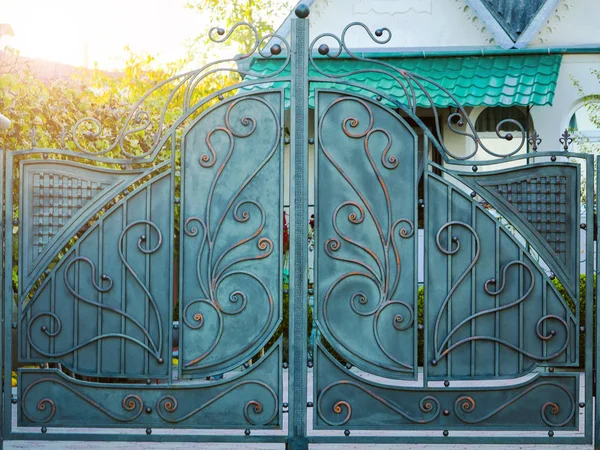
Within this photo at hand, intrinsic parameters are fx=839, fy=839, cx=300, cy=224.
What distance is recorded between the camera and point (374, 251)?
516 cm

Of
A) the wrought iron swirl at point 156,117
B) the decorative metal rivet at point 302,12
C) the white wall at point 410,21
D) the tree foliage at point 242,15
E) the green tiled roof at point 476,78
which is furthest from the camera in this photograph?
the tree foliage at point 242,15

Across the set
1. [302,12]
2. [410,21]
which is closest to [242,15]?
[410,21]

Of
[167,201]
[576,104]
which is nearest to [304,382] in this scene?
[167,201]

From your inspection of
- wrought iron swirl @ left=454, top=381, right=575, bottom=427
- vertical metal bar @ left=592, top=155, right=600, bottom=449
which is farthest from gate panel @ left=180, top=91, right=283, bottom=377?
vertical metal bar @ left=592, top=155, right=600, bottom=449

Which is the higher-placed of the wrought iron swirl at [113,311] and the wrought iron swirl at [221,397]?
the wrought iron swirl at [113,311]

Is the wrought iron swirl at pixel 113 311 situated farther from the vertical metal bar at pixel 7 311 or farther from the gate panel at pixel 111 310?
the vertical metal bar at pixel 7 311

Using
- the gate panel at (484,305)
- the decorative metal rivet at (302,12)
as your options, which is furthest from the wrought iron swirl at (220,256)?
the gate panel at (484,305)

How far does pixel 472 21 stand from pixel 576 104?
182 centimetres

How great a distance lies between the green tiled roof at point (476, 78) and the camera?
9.91 m

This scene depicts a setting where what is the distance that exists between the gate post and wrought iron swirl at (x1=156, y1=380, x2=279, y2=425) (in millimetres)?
130

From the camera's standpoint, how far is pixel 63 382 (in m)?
5.14

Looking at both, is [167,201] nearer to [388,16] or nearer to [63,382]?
[63,382]

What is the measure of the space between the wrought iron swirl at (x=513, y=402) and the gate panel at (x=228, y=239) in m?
1.26

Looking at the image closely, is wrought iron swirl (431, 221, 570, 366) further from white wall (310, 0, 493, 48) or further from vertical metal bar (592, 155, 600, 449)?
white wall (310, 0, 493, 48)
